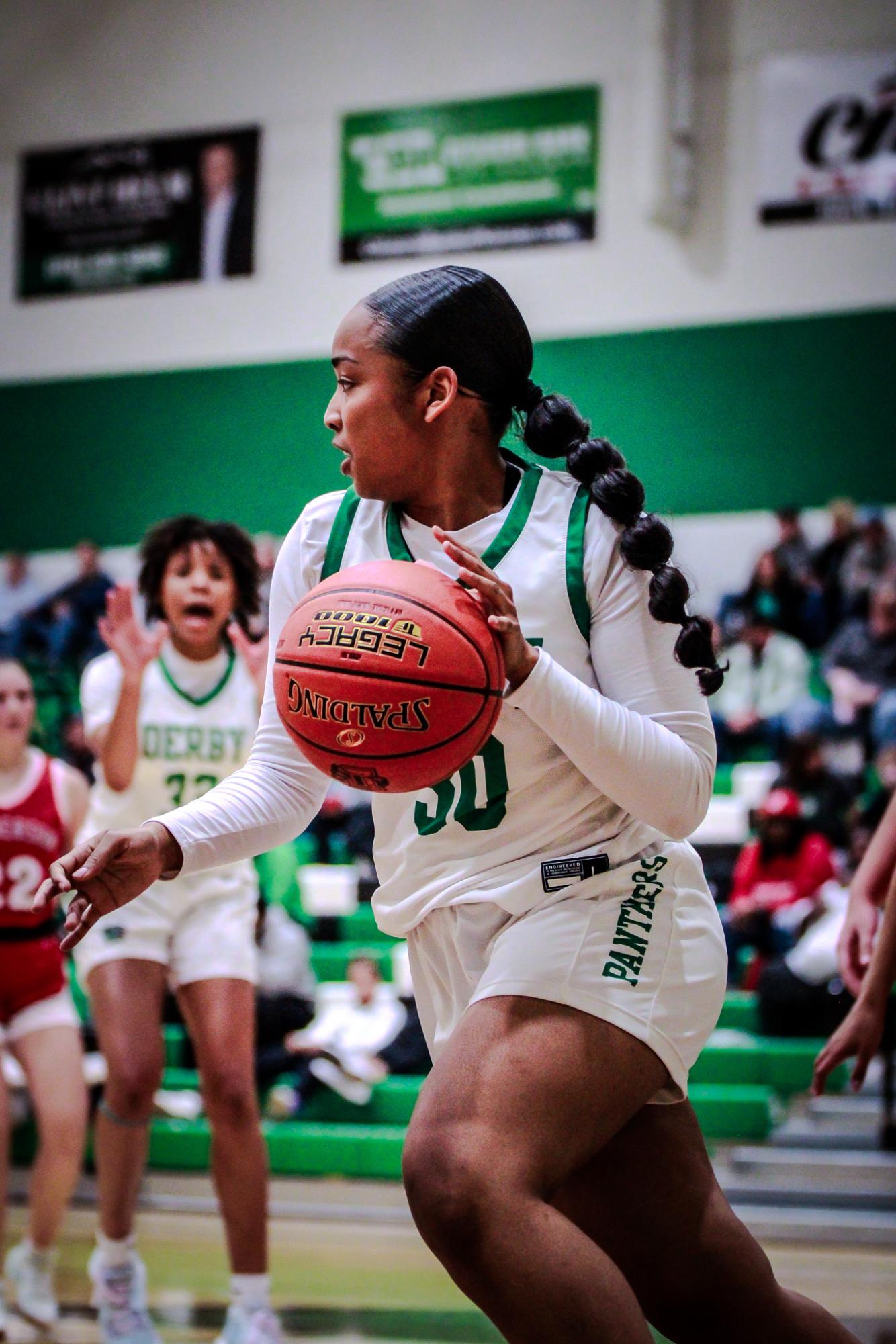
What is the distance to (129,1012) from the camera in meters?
3.80

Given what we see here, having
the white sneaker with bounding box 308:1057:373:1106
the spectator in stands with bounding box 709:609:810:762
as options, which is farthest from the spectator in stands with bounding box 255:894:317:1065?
the spectator in stands with bounding box 709:609:810:762

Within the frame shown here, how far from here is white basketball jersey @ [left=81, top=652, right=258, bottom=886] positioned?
4.07 m

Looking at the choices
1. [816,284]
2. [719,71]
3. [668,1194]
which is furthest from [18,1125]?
[719,71]

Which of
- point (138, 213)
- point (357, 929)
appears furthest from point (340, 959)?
point (138, 213)

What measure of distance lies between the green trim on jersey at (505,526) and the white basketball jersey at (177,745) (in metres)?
1.93

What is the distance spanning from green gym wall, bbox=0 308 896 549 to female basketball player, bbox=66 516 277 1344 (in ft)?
23.5

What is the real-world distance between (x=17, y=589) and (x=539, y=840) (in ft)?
38.2

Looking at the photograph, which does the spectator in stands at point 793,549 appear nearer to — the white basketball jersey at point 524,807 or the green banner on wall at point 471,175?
the green banner on wall at point 471,175

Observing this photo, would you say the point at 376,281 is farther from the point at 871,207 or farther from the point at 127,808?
the point at 127,808

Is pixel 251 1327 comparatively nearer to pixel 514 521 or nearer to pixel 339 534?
pixel 339 534

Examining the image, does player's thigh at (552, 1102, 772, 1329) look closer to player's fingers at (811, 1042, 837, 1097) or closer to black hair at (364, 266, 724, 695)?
player's fingers at (811, 1042, 837, 1097)

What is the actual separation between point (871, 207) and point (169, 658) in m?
8.85

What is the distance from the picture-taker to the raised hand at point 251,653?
3.92 m

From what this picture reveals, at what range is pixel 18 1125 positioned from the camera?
6.88 metres
